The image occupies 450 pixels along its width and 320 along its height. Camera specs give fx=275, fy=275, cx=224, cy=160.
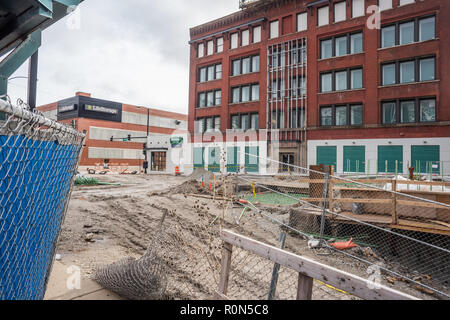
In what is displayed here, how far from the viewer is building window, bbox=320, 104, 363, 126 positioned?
24.8m

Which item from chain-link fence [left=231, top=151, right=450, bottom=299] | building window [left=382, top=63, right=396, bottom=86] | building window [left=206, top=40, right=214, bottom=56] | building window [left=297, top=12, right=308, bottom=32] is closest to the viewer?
chain-link fence [left=231, top=151, right=450, bottom=299]

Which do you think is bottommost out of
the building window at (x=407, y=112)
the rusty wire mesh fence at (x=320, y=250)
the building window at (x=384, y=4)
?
the rusty wire mesh fence at (x=320, y=250)

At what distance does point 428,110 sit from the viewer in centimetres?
2211

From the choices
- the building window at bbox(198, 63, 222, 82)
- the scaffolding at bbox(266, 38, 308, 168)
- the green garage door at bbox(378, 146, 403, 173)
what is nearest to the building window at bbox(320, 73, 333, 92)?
the scaffolding at bbox(266, 38, 308, 168)

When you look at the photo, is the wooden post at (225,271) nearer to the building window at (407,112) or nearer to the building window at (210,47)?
the building window at (407,112)

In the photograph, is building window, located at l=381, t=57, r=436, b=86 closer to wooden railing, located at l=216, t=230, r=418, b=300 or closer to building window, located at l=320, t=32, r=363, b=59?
building window, located at l=320, t=32, r=363, b=59

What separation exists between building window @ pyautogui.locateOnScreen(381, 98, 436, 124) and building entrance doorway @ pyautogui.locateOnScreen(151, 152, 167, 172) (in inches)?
1007

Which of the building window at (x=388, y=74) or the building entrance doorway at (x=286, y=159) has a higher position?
the building window at (x=388, y=74)

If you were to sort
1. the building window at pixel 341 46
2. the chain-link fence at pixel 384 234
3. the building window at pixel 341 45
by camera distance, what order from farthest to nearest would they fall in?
the building window at pixel 341 46 < the building window at pixel 341 45 < the chain-link fence at pixel 384 234

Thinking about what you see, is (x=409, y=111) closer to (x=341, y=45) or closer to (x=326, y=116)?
(x=326, y=116)

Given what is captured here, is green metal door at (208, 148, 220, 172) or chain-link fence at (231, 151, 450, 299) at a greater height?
green metal door at (208, 148, 220, 172)

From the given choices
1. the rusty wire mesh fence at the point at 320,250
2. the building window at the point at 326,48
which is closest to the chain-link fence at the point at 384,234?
the rusty wire mesh fence at the point at 320,250

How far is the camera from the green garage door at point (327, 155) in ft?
82.7
